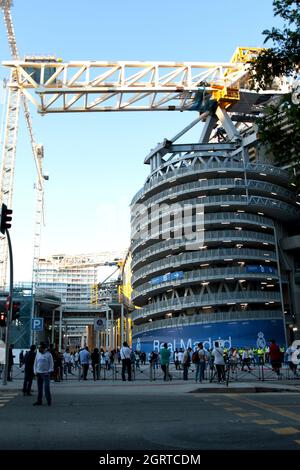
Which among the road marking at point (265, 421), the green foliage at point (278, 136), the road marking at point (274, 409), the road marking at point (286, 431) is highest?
the green foliage at point (278, 136)

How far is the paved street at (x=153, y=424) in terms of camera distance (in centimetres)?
677

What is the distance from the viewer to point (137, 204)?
240 feet

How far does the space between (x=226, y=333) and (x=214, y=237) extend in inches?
481

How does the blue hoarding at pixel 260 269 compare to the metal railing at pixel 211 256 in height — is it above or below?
below

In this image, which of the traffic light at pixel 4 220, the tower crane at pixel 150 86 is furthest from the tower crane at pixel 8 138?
the traffic light at pixel 4 220

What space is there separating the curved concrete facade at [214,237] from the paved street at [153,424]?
46.2 metres

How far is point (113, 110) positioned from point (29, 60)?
13.6 m

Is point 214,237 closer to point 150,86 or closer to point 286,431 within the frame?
point 150,86

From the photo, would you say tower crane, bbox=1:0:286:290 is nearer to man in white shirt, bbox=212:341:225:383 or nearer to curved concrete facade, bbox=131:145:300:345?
curved concrete facade, bbox=131:145:300:345

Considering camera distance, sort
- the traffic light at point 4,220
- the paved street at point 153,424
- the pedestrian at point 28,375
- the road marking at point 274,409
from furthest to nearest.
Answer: the traffic light at point 4,220 < the pedestrian at point 28,375 < the road marking at point 274,409 < the paved street at point 153,424

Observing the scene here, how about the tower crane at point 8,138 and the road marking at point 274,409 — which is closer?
the road marking at point 274,409

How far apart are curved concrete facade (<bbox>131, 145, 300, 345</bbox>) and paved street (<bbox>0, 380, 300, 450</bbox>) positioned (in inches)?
1818

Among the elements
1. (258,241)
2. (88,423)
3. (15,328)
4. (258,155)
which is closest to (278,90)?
(258,155)

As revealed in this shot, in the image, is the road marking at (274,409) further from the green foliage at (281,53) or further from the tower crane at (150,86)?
the tower crane at (150,86)
